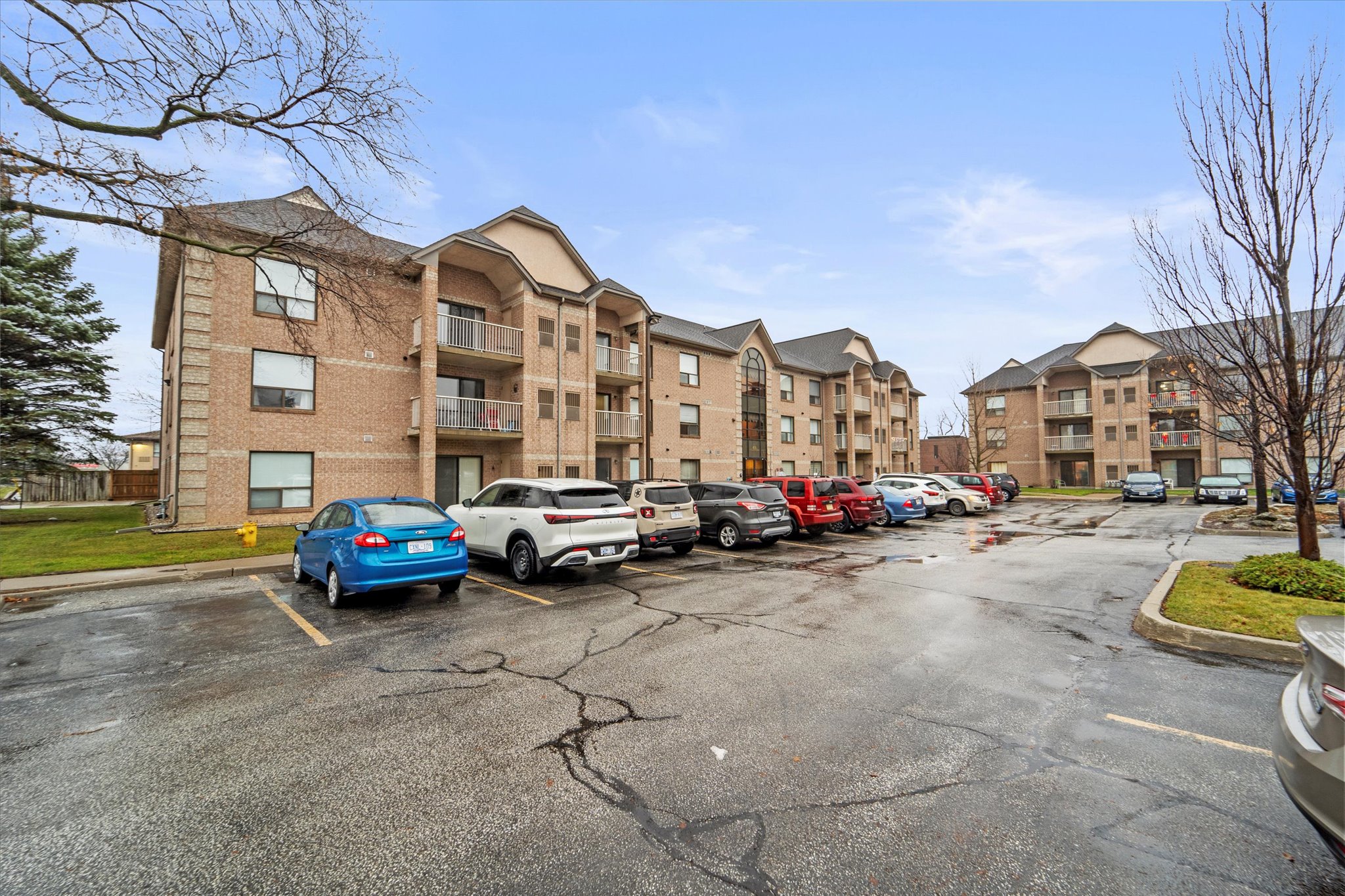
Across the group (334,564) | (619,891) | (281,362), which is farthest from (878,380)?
(619,891)

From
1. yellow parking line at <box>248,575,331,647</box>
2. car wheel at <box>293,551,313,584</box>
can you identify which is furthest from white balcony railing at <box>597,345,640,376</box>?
yellow parking line at <box>248,575,331,647</box>

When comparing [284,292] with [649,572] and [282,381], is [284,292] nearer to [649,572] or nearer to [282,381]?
[282,381]

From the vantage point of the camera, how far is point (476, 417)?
18750 millimetres

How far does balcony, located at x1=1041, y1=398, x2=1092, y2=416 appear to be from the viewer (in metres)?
43.9

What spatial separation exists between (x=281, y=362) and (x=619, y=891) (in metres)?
18.3

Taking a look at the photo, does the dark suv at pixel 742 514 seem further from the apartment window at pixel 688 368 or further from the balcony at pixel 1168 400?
the balcony at pixel 1168 400

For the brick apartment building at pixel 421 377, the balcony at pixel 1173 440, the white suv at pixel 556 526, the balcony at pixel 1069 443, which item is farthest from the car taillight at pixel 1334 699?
the balcony at pixel 1069 443

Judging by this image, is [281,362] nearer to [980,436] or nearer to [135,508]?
[135,508]

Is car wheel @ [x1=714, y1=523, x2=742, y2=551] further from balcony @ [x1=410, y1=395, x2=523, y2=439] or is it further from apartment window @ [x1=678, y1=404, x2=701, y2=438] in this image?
apartment window @ [x1=678, y1=404, x2=701, y2=438]

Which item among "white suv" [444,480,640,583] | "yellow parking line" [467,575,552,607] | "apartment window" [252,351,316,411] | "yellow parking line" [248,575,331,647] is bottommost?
"yellow parking line" [467,575,552,607]

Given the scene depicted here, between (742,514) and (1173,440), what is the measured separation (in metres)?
45.2

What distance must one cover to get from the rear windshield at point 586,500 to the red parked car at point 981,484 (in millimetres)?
20642

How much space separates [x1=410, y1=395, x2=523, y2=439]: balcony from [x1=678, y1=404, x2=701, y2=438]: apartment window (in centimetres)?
956

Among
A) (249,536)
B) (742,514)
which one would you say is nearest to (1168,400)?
(742,514)
